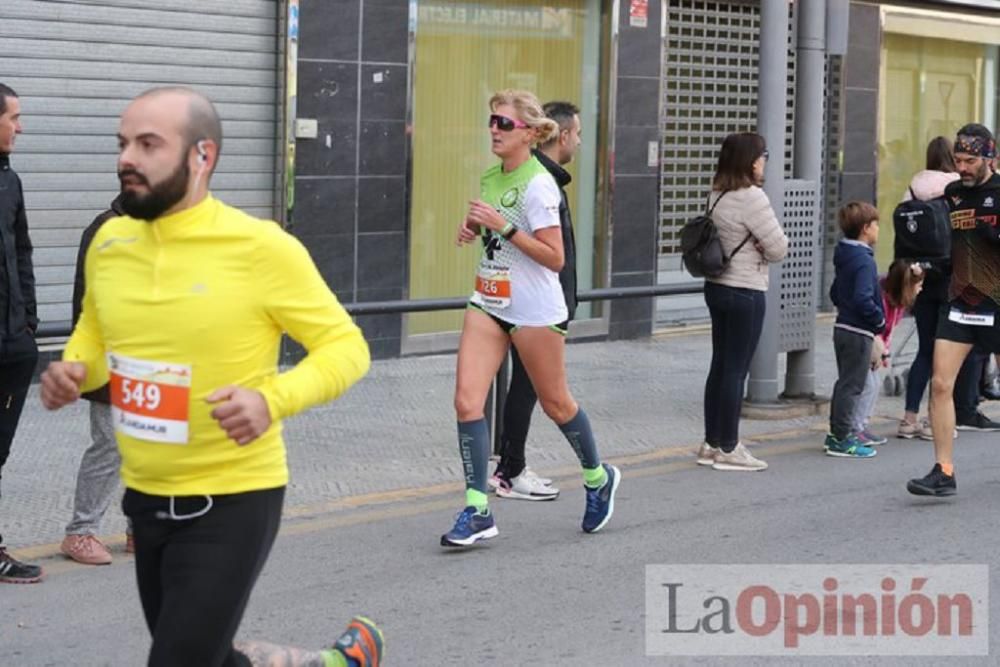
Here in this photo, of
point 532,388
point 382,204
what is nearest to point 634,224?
point 382,204

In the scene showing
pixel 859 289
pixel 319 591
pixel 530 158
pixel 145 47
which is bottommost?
pixel 319 591

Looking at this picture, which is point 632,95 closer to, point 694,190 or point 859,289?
point 694,190

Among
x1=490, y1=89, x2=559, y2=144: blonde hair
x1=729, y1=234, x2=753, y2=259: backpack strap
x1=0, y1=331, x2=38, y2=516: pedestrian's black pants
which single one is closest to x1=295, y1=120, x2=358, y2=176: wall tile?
x1=729, y1=234, x2=753, y2=259: backpack strap

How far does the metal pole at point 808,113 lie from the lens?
11172 mm

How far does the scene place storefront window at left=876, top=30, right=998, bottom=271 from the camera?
718 inches

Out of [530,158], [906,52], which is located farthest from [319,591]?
[906,52]

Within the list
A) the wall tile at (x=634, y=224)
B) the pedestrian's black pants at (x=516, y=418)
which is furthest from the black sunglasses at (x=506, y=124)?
the wall tile at (x=634, y=224)

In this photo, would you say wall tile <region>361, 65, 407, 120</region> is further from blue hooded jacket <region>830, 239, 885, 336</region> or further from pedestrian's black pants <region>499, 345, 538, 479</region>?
pedestrian's black pants <region>499, 345, 538, 479</region>

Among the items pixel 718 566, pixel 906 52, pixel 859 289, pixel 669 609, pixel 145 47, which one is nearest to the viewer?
pixel 669 609

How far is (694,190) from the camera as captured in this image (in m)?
16.1

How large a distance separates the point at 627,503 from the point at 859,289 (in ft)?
6.93

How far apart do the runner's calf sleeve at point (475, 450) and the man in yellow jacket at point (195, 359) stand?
3.12 m

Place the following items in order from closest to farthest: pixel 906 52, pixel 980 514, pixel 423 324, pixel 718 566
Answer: pixel 718 566, pixel 980 514, pixel 423 324, pixel 906 52

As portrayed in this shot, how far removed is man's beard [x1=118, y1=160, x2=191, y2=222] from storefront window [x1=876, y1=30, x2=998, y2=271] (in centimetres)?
1466
